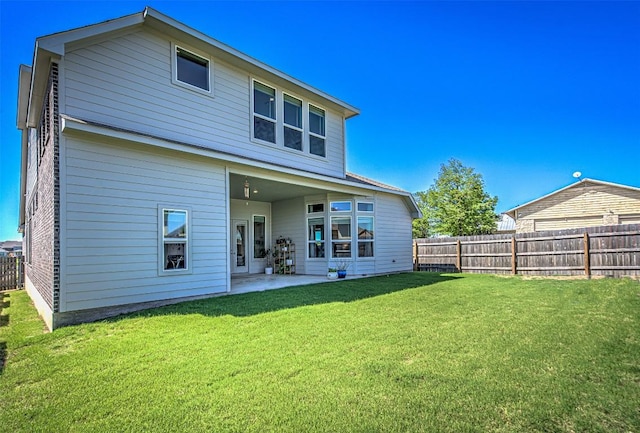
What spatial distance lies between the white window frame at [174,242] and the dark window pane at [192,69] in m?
3.05

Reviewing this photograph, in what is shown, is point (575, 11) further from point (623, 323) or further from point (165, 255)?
point (165, 255)

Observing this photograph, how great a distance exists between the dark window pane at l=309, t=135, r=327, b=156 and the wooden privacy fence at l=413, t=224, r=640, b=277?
712 centimetres

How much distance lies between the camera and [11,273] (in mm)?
12156

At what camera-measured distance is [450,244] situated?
14.2 metres

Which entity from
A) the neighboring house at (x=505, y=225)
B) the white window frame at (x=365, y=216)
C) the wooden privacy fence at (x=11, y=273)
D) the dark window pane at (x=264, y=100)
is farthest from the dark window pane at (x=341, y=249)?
the neighboring house at (x=505, y=225)

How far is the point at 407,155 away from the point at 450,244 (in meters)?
19.7

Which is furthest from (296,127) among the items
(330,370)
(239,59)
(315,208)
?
(330,370)

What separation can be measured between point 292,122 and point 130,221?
563 centimetres

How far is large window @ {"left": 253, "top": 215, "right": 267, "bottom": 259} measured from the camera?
511 inches

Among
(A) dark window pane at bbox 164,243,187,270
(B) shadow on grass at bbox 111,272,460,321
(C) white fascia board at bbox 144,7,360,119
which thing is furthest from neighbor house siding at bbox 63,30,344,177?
(B) shadow on grass at bbox 111,272,460,321

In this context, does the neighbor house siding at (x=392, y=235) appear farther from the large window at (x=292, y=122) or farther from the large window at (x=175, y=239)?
the large window at (x=175, y=239)

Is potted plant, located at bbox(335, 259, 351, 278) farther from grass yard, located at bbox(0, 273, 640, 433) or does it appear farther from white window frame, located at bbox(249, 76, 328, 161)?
grass yard, located at bbox(0, 273, 640, 433)

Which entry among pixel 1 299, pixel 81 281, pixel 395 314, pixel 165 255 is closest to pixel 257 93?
pixel 165 255

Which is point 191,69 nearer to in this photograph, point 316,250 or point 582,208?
point 316,250
